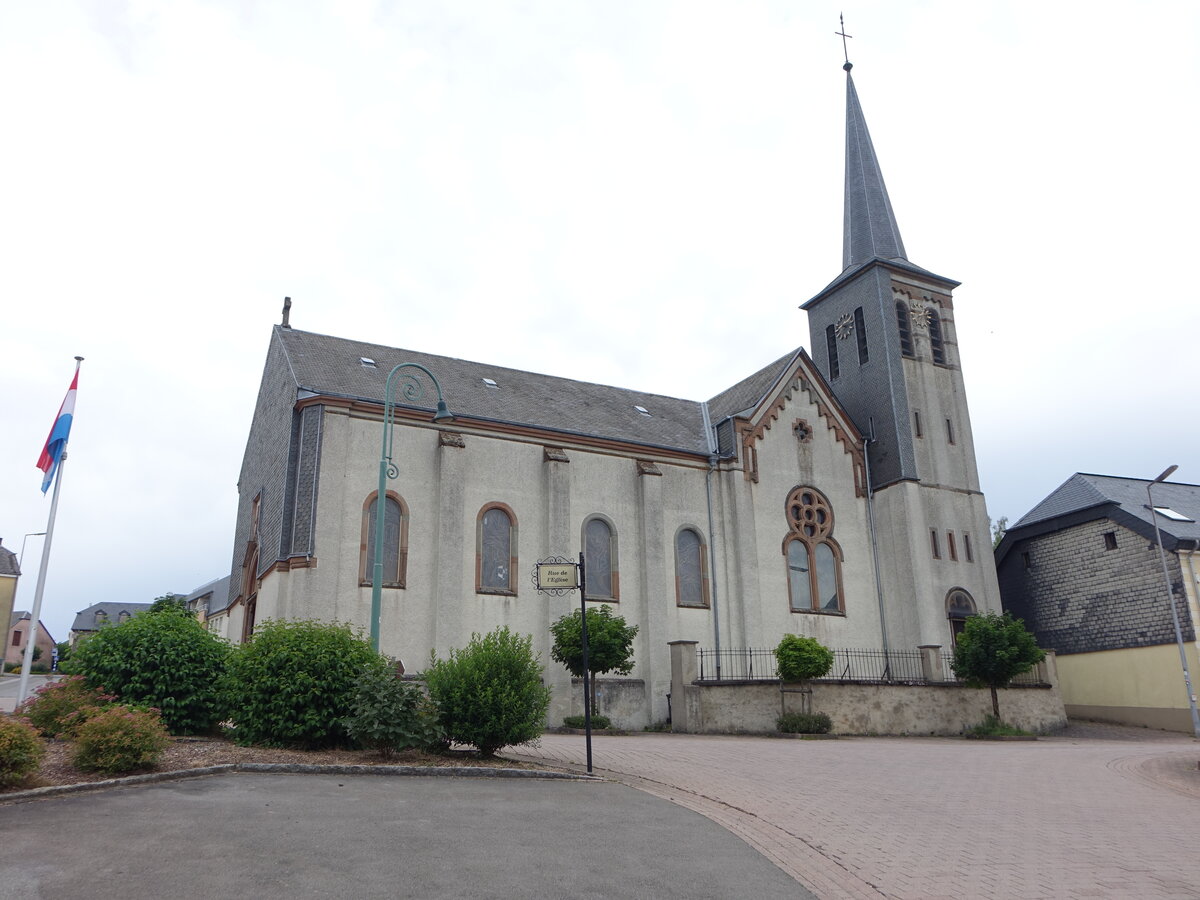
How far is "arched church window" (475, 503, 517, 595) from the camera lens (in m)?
28.2

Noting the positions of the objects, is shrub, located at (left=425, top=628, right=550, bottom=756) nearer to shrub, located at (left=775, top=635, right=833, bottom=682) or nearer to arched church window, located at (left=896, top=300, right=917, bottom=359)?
shrub, located at (left=775, top=635, right=833, bottom=682)

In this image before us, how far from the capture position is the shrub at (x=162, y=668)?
15.7 metres

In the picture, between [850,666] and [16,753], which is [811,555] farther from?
[16,753]

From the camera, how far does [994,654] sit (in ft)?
92.2

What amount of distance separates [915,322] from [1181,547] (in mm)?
12943

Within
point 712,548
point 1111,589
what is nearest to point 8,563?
point 712,548

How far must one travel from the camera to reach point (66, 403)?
21.8m

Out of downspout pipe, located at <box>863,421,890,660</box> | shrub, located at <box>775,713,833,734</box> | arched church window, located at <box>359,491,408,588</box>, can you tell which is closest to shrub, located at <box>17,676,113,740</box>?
arched church window, located at <box>359,491,408,588</box>

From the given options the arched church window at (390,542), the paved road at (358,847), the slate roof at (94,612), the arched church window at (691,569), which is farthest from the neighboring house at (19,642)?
the paved road at (358,847)

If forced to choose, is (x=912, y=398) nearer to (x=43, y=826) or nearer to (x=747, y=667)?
(x=747, y=667)

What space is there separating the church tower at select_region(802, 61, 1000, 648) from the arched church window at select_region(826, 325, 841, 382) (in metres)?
0.06

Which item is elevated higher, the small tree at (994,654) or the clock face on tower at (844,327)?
the clock face on tower at (844,327)

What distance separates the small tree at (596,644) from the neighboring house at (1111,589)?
19.1 m

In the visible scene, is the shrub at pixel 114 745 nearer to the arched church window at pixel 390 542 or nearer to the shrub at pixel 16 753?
the shrub at pixel 16 753
